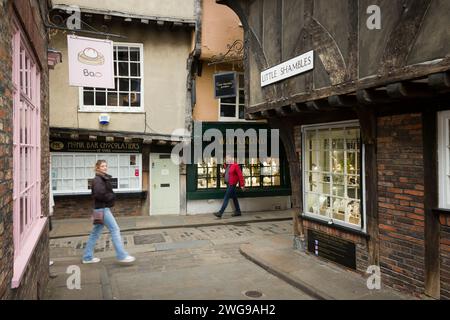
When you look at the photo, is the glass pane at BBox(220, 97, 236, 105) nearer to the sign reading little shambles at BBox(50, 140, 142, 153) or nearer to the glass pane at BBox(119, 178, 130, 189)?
the sign reading little shambles at BBox(50, 140, 142, 153)

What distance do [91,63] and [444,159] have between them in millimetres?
6607

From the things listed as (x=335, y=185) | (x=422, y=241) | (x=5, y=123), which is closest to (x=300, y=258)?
(x=335, y=185)

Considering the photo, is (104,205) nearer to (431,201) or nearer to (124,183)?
(124,183)

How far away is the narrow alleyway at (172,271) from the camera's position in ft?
18.2

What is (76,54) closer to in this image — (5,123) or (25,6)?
(25,6)

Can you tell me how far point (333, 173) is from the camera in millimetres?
6680

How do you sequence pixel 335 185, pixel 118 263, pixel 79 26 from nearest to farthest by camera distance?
1. pixel 335 185
2. pixel 118 263
3. pixel 79 26

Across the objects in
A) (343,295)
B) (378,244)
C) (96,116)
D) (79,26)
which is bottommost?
(343,295)

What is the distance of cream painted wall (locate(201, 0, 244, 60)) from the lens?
11.6m

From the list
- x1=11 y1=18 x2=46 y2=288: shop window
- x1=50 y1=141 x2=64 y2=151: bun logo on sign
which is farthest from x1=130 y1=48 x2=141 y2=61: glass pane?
x1=11 y1=18 x2=46 y2=288: shop window

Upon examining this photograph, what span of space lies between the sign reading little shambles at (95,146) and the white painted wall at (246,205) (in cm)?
261

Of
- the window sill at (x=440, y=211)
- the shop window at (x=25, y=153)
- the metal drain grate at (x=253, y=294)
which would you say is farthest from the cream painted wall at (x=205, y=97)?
the window sill at (x=440, y=211)

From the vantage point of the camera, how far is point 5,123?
2.84 metres

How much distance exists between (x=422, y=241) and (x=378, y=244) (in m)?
0.76
